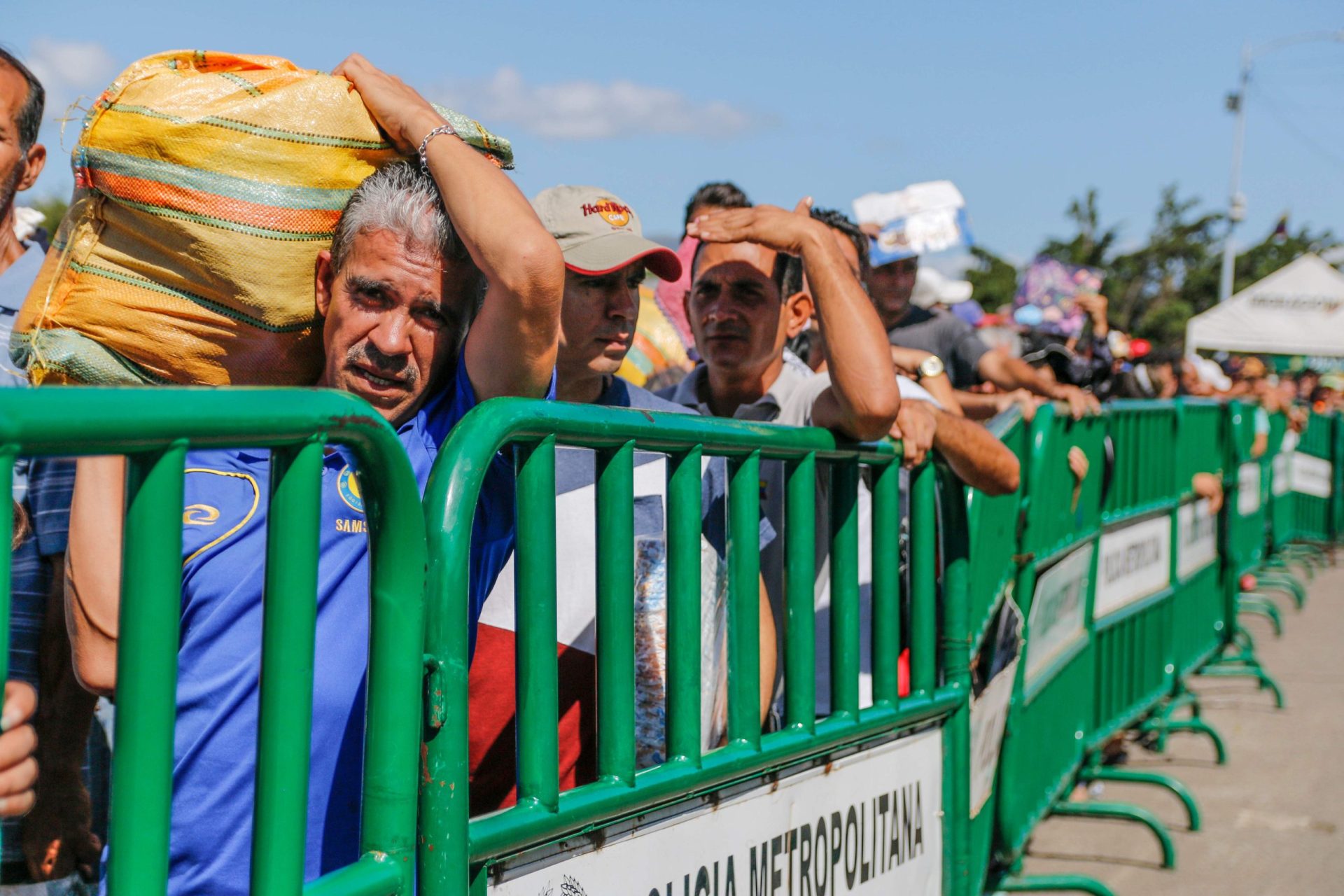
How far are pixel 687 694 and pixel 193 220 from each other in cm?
102

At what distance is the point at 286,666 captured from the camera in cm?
132

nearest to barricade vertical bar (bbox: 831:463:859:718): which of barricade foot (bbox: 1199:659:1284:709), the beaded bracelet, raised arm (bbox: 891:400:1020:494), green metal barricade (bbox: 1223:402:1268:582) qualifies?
raised arm (bbox: 891:400:1020:494)

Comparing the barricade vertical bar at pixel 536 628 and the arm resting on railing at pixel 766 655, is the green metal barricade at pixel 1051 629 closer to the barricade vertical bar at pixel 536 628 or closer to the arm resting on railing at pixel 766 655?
the arm resting on railing at pixel 766 655

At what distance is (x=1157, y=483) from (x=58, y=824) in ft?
18.6

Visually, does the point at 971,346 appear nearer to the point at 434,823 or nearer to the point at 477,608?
the point at 477,608

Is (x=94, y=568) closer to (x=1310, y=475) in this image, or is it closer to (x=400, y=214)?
(x=400, y=214)

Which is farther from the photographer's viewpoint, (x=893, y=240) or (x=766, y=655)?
(x=893, y=240)

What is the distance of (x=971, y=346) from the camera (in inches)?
238

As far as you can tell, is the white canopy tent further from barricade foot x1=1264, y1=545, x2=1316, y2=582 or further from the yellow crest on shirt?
the yellow crest on shirt

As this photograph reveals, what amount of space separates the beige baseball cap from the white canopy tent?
830 inches

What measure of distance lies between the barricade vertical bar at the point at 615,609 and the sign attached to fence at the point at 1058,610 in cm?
241

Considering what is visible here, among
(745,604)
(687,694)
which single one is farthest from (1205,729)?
(687,694)

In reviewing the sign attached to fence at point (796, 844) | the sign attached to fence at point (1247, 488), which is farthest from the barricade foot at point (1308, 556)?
the sign attached to fence at point (796, 844)

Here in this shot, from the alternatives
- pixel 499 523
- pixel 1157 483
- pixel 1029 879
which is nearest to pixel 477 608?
pixel 499 523
